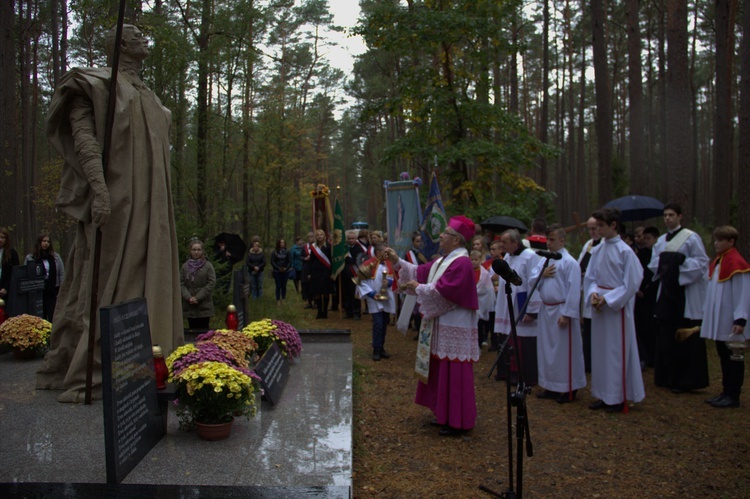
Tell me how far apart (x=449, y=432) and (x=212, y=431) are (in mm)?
2715

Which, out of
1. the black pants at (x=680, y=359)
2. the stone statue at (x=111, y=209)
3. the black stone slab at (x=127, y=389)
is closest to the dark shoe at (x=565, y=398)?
the black pants at (x=680, y=359)

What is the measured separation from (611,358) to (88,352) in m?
5.60

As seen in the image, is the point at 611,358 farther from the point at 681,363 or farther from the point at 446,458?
the point at 446,458

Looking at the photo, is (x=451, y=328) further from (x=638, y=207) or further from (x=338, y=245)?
(x=338, y=245)

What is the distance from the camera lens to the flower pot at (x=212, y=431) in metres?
4.24

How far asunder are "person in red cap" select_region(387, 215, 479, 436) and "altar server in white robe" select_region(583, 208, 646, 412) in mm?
1970

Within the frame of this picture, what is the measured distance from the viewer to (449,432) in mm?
6062

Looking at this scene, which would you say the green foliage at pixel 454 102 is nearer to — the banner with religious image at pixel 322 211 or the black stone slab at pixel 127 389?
the banner with religious image at pixel 322 211

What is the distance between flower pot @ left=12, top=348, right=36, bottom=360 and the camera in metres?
6.45

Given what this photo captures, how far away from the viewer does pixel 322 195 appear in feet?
52.4

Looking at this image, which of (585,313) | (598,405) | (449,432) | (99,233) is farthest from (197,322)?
(598,405)

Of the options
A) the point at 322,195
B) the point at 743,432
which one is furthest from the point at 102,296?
the point at 322,195

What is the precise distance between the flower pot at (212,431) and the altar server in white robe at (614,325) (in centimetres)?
461

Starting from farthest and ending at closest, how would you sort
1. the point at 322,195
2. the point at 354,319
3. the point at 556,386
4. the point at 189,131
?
the point at 189,131, the point at 322,195, the point at 354,319, the point at 556,386
